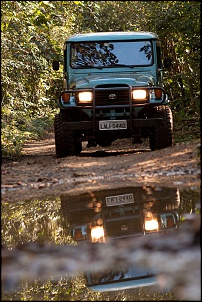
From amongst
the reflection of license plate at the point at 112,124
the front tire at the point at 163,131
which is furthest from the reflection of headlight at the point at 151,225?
the front tire at the point at 163,131

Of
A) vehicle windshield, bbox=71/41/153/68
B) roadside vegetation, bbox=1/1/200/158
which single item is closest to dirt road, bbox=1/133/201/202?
vehicle windshield, bbox=71/41/153/68

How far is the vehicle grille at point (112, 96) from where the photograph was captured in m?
12.9

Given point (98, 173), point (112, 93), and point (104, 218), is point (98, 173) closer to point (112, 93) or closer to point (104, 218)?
point (112, 93)

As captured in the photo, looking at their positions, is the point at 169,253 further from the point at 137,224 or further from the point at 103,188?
the point at 103,188

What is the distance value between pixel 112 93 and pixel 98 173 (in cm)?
278

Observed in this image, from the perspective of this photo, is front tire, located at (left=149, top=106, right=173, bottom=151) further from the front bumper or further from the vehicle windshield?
the vehicle windshield

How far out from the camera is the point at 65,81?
1384 centimetres

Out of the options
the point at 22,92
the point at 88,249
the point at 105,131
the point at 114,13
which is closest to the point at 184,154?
the point at 105,131

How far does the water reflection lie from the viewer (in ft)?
15.0

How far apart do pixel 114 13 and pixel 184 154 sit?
27.2m

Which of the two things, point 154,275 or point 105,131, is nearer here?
point 154,275

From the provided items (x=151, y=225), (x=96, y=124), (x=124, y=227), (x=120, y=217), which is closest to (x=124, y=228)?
(x=124, y=227)

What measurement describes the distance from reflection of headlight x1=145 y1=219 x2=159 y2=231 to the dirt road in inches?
88.4

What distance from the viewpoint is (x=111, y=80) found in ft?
42.5
